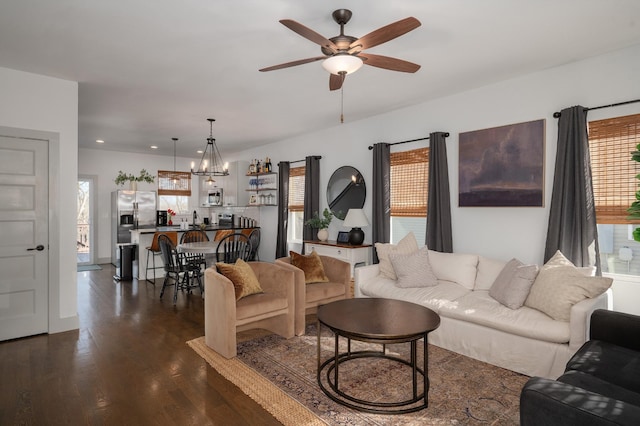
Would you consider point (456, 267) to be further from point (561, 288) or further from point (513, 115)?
point (513, 115)

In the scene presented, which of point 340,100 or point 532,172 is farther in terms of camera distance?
point 340,100

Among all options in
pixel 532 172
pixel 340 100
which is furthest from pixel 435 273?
pixel 340 100

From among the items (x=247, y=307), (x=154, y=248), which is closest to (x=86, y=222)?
(x=154, y=248)

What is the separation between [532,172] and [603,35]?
52.7 inches

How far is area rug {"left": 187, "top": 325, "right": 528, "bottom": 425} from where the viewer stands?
230 cm

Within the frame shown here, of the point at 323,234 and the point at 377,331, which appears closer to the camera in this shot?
the point at 377,331

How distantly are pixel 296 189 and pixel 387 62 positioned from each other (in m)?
4.67

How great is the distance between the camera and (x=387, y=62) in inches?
105

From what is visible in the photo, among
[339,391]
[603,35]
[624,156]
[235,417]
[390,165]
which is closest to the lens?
[235,417]

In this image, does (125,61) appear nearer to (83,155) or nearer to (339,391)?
(339,391)

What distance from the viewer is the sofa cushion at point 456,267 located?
3.90 m

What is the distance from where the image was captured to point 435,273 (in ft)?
13.7

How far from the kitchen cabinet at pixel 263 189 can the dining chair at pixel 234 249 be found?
2.14 metres

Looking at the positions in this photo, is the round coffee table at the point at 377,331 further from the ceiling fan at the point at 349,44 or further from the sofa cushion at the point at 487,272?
the ceiling fan at the point at 349,44
